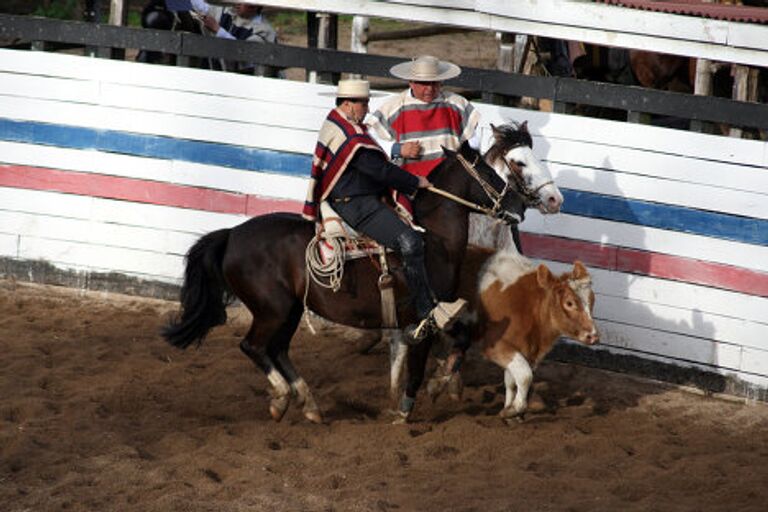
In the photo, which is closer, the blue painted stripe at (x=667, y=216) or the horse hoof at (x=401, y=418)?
the horse hoof at (x=401, y=418)

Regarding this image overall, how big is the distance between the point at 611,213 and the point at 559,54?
3826 mm

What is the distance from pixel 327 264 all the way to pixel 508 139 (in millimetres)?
1702

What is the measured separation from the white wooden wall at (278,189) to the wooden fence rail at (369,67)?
175 mm

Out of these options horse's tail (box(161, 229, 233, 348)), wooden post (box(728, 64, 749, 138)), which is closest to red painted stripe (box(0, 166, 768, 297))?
wooden post (box(728, 64, 749, 138))

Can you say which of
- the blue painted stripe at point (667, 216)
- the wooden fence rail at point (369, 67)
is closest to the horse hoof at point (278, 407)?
the blue painted stripe at point (667, 216)

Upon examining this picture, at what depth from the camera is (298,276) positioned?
9.77m

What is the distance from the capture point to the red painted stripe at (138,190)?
12.1 meters

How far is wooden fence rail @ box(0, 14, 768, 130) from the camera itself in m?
10.5

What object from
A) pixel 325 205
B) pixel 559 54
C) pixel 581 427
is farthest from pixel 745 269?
pixel 559 54

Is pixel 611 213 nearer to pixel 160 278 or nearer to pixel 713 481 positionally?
pixel 713 481

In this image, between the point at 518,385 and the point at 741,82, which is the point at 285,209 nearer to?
the point at 518,385

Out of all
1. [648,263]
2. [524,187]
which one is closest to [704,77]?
[648,263]

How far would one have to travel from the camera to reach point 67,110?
490 inches

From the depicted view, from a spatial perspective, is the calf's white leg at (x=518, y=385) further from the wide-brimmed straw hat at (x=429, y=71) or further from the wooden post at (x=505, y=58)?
the wooden post at (x=505, y=58)
